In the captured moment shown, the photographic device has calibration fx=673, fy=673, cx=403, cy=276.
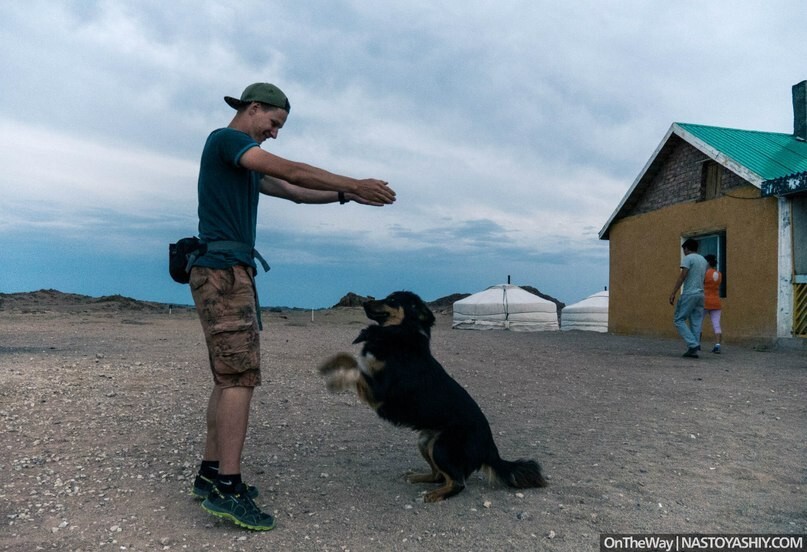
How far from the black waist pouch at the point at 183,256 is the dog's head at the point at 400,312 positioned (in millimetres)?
939

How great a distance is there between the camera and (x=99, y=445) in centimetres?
452

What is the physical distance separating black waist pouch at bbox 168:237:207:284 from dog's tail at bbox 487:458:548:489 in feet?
6.08

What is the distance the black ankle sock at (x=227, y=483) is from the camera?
309 cm

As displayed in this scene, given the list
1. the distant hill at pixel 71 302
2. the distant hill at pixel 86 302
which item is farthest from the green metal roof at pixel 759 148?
the distant hill at pixel 71 302

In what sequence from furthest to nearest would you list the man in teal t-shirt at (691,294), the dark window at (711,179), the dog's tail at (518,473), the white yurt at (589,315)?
the white yurt at (589,315)
the dark window at (711,179)
the man in teal t-shirt at (691,294)
the dog's tail at (518,473)

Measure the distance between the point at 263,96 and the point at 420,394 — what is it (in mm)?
1646

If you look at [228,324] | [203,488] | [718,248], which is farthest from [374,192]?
[718,248]

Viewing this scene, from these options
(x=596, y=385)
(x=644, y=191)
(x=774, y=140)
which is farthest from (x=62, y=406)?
(x=774, y=140)

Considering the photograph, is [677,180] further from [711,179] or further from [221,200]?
[221,200]

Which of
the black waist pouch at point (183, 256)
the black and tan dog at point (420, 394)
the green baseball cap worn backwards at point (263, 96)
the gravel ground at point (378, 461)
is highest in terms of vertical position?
the green baseball cap worn backwards at point (263, 96)

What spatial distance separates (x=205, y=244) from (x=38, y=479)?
71.8 inches

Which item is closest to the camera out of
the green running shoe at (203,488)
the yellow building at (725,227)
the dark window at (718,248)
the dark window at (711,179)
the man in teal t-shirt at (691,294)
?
the green running shoe at (203,488)

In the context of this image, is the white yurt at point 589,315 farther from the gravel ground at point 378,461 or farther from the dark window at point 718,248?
the gravel ground at point 378,461

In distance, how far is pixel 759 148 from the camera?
49.1 ft
